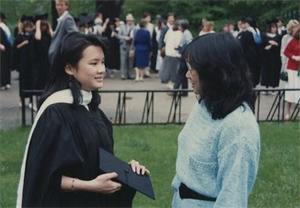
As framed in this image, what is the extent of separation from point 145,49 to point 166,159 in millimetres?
9622

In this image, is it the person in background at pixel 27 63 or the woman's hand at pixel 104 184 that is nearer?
the woman's hand at pixel 104 184

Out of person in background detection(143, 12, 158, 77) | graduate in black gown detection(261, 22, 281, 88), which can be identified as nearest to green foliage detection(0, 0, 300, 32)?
person in background detection(143, 12, 158, 77)

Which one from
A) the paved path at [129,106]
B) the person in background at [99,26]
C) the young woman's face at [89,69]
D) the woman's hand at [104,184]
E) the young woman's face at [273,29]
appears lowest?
the paved path at [129,106]

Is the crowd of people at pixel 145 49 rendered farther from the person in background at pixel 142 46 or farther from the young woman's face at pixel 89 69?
the young woman's face at pixel 89 69

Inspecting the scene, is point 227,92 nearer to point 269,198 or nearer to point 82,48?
point 82,48

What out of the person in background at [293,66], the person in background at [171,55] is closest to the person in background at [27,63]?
the person in background at [171,55]

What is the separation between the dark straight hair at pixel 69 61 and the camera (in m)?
3.22

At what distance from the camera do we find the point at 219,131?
2.85 meters

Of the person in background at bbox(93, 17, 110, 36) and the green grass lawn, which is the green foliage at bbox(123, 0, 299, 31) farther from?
the green grass lawn

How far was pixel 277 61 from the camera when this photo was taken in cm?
1561

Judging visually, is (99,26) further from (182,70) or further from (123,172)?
(123,172)

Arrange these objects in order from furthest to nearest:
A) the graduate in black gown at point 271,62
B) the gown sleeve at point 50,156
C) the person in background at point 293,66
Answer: the graduate in black gown at point 271,62 → the person in background at point 293,66 → the gown sleeve at point 50,156

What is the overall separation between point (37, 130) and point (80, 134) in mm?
198

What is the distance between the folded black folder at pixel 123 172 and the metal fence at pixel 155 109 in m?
6.34
